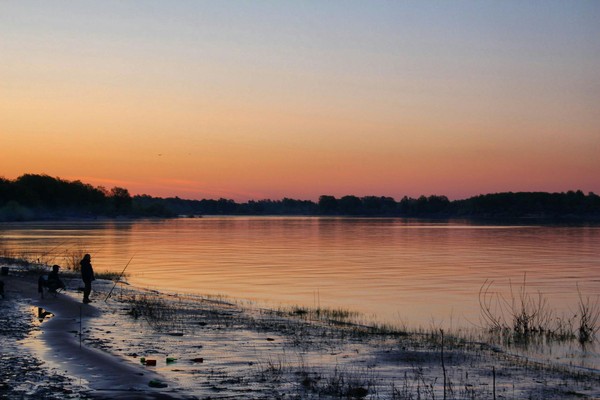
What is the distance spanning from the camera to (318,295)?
132ft

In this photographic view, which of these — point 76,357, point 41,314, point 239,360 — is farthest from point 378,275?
point 76,357

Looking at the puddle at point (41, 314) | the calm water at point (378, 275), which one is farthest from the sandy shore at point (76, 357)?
the calm water at point (378, 275)

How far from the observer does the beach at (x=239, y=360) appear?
15.0m

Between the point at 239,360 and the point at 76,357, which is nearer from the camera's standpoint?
the point at 76,357

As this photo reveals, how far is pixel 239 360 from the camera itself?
61.5ft

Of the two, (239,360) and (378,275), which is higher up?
(239,360)

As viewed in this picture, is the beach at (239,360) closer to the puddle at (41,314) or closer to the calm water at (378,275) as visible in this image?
the puddle at (41,314)

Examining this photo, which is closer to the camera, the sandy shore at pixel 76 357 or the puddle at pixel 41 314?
the sandy shore at pixel 76 357

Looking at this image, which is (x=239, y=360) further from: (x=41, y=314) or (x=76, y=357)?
(x=41, y=314)

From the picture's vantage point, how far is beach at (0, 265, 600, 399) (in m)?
15.0

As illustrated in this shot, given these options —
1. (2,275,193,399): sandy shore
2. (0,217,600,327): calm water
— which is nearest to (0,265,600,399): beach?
(2,275,193,399): sandy shore

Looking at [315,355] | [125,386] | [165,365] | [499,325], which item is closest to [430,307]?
[499,325]

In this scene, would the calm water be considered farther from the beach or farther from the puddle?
the puddle

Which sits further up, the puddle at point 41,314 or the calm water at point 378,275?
the puddle at point 41,314
